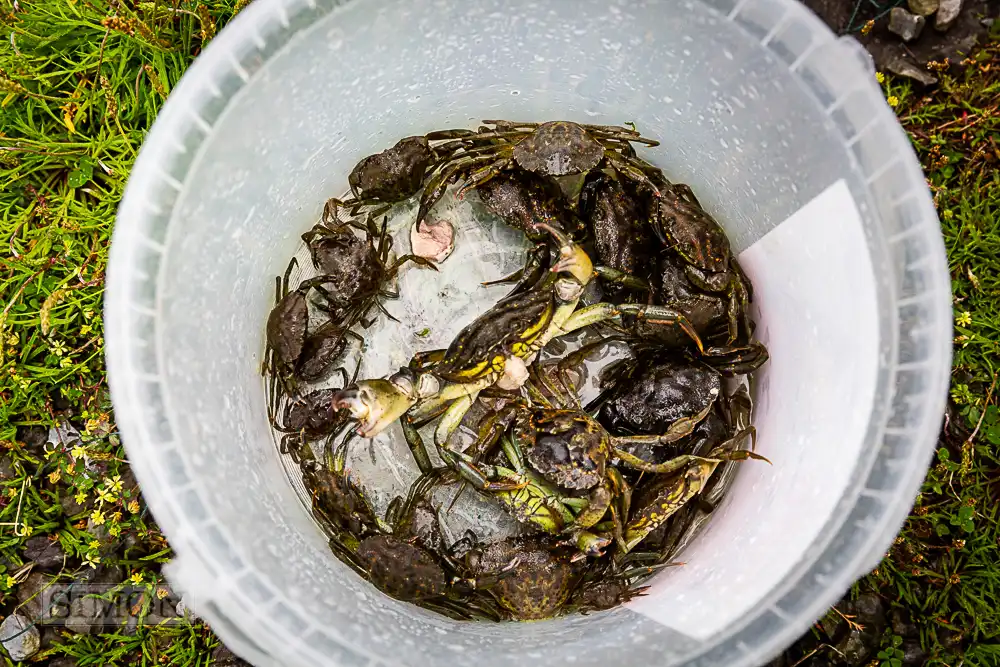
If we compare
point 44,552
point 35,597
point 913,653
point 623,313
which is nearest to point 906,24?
point 623,313

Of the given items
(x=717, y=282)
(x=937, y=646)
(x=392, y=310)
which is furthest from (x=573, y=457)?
(x=937, y=646)

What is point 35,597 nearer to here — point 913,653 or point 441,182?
point 441,182

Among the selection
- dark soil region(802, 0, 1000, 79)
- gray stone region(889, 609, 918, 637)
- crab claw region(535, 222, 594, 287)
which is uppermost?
dark soil region(802, 0, 1000, 79)

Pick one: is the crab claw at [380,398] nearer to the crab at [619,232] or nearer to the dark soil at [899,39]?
the crab at [619,232]

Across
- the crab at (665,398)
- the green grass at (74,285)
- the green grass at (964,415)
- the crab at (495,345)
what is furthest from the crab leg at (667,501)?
the green grass at (74,285)

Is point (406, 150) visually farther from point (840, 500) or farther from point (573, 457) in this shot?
point (840, 500)

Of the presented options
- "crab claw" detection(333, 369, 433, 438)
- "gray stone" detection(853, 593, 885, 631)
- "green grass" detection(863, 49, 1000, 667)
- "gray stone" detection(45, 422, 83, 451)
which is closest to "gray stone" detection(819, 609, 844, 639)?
"gray stone" detection(853, 593, 885, 631)

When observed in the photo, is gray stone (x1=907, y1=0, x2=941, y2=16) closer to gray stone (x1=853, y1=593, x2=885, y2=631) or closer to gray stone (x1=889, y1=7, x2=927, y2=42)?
gray stone (x1=889, y1=7, x2=927, y2=42)
